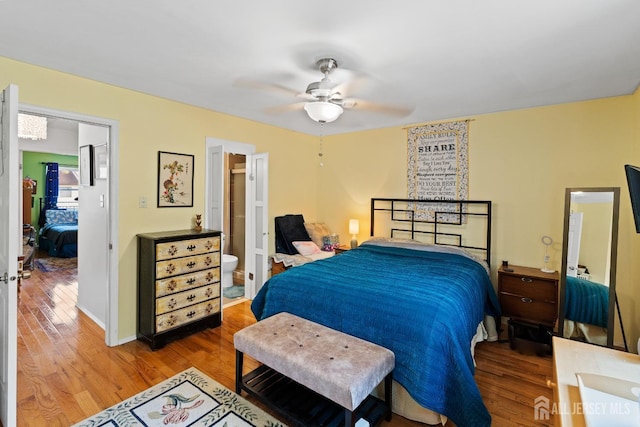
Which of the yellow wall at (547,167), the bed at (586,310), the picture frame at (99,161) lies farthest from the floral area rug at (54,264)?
the bed at (586,310)

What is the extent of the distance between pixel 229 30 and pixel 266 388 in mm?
2300

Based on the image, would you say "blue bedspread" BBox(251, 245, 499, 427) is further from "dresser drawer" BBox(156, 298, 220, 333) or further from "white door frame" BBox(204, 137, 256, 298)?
"white door frame" BBox(204, 137, 256, 298)

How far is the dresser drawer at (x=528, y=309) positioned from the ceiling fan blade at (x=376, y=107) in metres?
2.22

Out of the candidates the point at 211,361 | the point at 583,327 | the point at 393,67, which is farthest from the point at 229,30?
the point at 583,327

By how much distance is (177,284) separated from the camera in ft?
9.84

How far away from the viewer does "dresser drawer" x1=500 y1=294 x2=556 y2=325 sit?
2912mm

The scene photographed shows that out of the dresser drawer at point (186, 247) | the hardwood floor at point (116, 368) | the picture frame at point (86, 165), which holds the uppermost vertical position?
the picture frame at point (86, 165)

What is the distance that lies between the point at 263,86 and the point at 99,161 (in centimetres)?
200

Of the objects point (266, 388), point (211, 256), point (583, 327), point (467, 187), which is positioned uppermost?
point (467, 187)

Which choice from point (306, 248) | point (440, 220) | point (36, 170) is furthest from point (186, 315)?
point (36, 170)

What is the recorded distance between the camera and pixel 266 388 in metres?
2.07

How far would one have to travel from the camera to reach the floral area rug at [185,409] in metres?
1.94

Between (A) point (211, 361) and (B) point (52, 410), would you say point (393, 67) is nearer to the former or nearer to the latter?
(A) point (211, 361)

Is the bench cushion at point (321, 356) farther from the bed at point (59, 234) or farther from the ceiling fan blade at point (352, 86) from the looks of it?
the bed at point (59, 234)
